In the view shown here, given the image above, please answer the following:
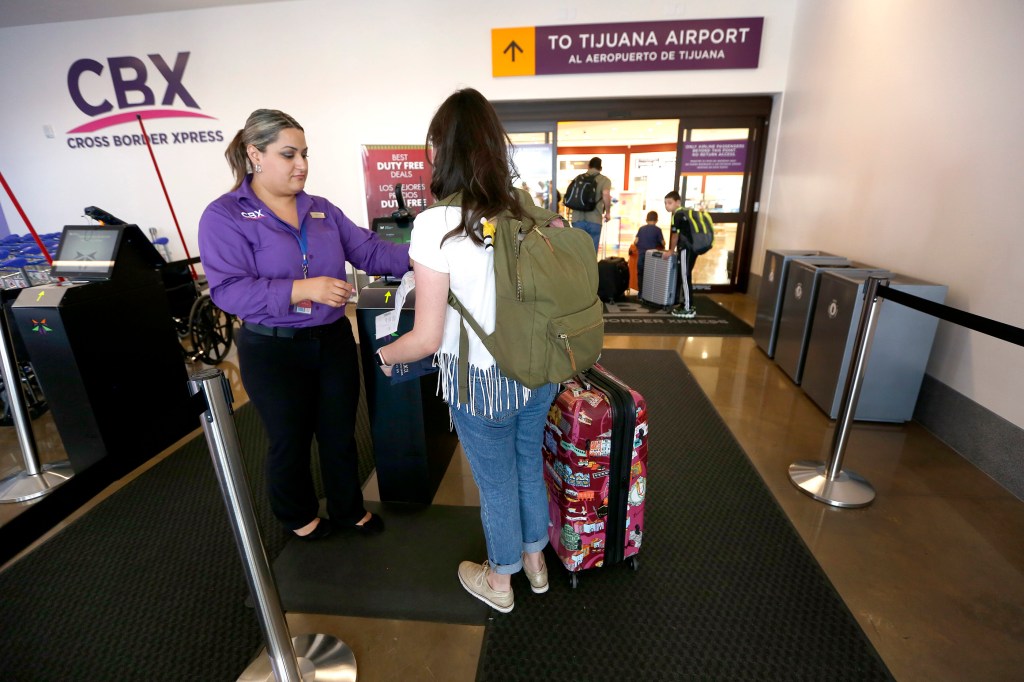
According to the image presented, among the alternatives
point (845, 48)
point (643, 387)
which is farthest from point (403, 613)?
point (845, 48)

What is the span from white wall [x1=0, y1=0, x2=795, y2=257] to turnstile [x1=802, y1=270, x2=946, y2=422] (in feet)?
12.0

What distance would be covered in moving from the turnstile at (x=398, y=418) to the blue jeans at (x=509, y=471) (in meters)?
0.63

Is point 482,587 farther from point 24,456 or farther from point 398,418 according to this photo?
point 24,456

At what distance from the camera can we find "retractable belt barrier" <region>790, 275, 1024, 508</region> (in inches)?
81.0

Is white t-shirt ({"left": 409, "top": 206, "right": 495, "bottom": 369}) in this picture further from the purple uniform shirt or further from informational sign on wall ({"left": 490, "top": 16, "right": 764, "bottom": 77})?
informational sign on wall ({"left": 490, "top": 16, "right": 764, "bottom": 77})

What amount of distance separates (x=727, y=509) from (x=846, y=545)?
0.44 m

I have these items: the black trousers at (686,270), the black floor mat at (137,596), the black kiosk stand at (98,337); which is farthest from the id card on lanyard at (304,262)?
the black trousers at (686,270)

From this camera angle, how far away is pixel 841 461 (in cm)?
223

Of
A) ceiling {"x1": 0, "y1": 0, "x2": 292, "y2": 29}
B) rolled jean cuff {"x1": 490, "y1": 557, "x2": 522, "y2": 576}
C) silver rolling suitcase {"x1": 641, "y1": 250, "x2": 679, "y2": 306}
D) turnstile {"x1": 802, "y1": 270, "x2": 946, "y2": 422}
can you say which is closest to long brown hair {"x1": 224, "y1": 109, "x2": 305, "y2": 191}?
rolled jean cuff {"x1": 490, "y1": 557, "x2": 522, "y2": 576}

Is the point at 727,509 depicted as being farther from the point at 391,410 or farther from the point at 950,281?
the point at 950,281

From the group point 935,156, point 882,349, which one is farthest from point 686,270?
point 882,349

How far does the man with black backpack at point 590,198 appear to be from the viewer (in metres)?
5.73

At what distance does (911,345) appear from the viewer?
2748mm

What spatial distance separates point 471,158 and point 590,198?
16.2 feet
